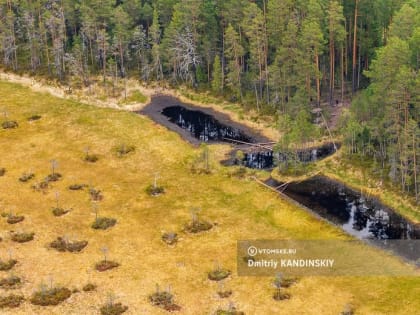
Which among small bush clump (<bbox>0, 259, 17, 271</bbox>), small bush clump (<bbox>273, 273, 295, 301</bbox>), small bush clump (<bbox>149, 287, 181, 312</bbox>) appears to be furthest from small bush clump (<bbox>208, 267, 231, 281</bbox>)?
small bush clump (<bbox>0, 259, 17, 271</bbox>)

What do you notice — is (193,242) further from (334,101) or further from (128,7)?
(128,7)

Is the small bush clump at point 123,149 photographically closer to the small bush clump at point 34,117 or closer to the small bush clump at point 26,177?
the small bush clump at point 26,177

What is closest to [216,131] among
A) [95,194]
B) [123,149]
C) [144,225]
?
[123,149]

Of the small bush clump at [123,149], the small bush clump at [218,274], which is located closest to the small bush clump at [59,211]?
the small bush clump at [123,149]

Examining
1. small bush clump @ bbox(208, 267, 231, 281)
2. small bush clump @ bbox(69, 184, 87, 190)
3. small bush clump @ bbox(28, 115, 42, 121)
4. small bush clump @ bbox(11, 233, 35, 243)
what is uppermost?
small bush clump @ bbox(28, 115, 42, 121)

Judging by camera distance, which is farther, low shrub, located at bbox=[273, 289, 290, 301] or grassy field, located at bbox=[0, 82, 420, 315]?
grassy field, located at bbox=[0, 82, 420, 315]

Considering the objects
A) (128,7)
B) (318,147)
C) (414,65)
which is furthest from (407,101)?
(128,7)

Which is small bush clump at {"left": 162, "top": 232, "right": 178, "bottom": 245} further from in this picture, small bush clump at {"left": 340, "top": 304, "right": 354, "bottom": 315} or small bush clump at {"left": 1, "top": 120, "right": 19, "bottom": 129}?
small bush clump at {"left": 1, "top": 120, "right": 19, "bottom": 129}
